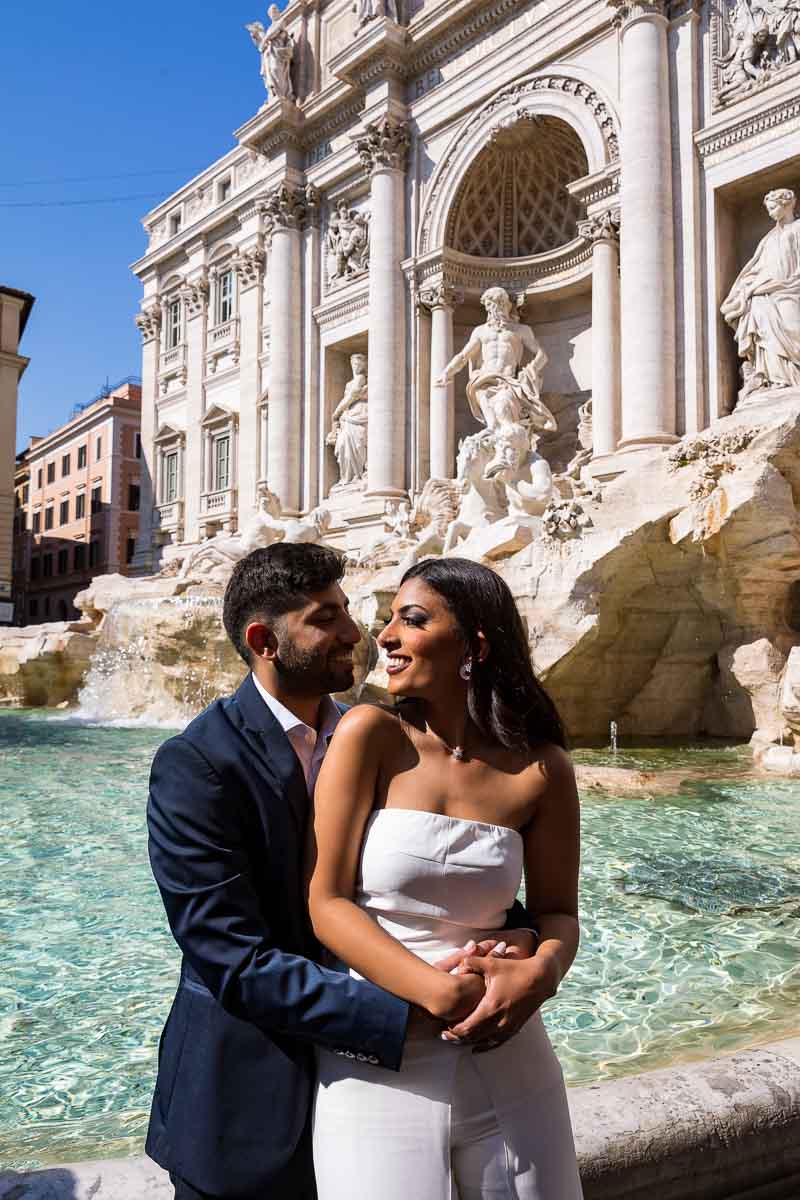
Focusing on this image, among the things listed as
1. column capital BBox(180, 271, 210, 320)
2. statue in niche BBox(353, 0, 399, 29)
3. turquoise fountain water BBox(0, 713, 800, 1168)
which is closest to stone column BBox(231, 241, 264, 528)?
column capital BBox(180, 271, 210, 320)

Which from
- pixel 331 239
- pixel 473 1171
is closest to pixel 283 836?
pixel 473 1171

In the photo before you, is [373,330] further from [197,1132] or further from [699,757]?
[197,1132]

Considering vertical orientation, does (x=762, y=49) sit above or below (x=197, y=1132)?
above

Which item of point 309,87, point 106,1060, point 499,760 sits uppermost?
point 309,87

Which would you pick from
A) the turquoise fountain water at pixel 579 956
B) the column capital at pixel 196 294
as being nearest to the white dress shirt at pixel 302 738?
the turquoise fountain water at pixel 579 956

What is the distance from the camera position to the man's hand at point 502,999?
1231 millimetres

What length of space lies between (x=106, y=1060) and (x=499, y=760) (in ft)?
6.57

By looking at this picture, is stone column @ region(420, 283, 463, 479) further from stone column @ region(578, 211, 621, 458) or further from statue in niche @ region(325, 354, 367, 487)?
stone column @ region(578, 211, 621, 458)

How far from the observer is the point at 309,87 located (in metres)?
21.2

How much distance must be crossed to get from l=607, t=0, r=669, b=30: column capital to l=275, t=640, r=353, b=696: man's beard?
51.6ft

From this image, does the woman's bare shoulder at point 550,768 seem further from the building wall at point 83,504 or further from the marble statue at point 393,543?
the building wall at point 83,504

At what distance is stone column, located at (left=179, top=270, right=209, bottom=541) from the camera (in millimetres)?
24844

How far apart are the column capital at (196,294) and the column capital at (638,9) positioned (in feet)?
45.9

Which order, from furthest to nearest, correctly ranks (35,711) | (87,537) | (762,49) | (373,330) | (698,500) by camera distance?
(87,537) < (373,330) < (35,711) < (762,49) < (698,500)
